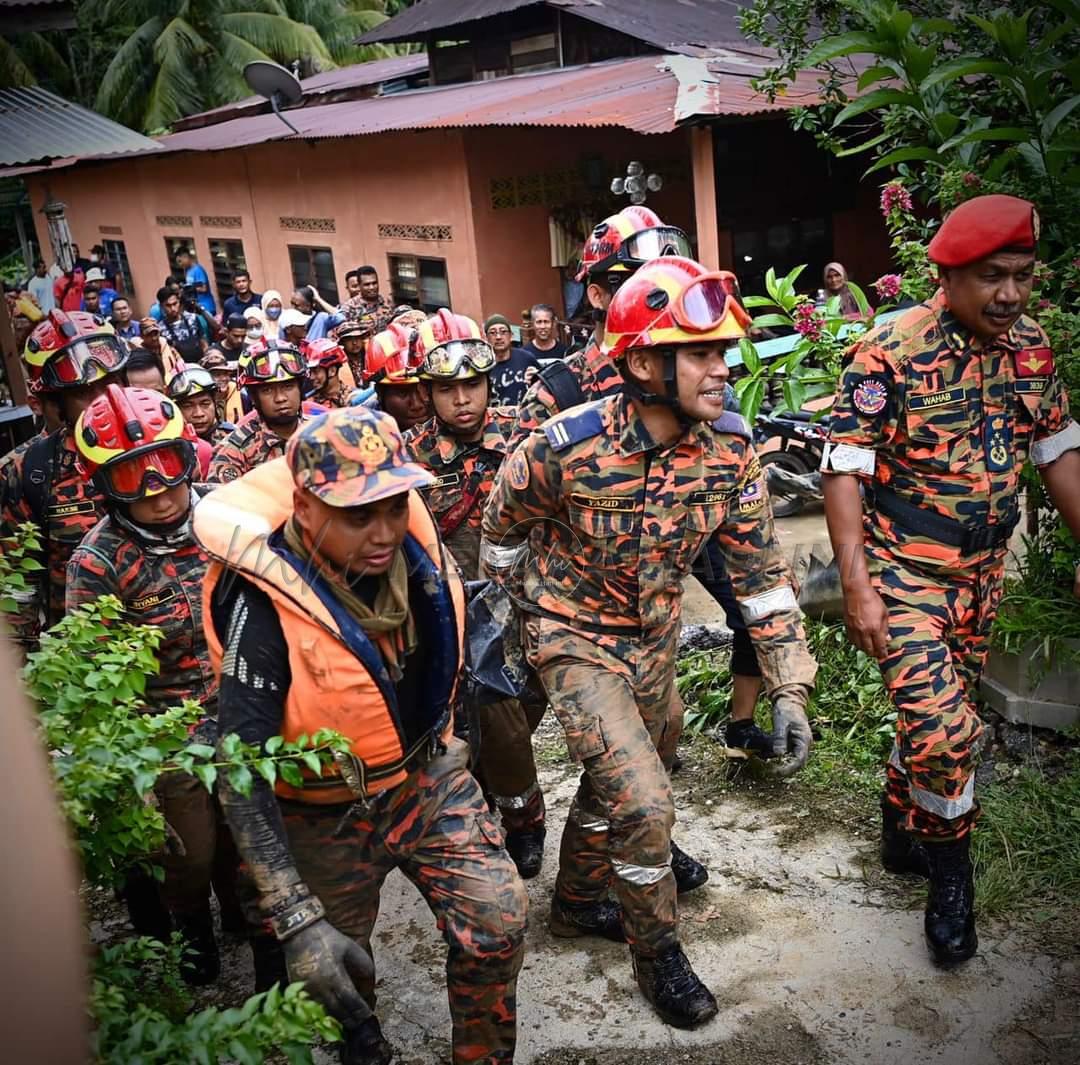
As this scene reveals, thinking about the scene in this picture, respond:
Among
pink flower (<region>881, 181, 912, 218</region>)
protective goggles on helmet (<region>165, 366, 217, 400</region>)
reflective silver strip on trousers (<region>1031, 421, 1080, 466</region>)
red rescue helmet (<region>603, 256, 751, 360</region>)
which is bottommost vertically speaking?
protective goggles on helmet (<region>165, 366, 217, 400</region>)

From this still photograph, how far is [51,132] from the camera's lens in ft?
31.3

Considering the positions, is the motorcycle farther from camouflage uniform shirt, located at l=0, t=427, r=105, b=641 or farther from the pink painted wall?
camouflage uniform shirt, located at l=0, t=427, r=105, b=641

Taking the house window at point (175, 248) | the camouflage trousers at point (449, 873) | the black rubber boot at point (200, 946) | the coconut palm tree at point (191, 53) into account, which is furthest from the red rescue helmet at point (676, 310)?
the coconut palm tree at point (191, 53)

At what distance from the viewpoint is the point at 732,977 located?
4047 mm

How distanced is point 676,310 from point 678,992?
2.14 metres

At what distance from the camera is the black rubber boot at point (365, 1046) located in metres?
3.76

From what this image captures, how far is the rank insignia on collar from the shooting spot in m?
4.04

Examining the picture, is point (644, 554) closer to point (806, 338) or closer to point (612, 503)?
point (612, 503)

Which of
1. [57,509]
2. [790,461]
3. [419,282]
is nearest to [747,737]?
[57,509]

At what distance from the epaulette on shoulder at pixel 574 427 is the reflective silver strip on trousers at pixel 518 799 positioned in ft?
5.39

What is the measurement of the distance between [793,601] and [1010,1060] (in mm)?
1515

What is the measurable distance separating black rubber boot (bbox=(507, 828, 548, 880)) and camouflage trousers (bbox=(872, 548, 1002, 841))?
152cm

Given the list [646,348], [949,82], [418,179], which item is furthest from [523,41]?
[646,348]

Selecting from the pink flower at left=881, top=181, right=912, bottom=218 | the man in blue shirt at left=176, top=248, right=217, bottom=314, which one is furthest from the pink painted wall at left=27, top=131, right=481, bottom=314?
the pink flower at left=881, top=181, right=912, bottom=218
